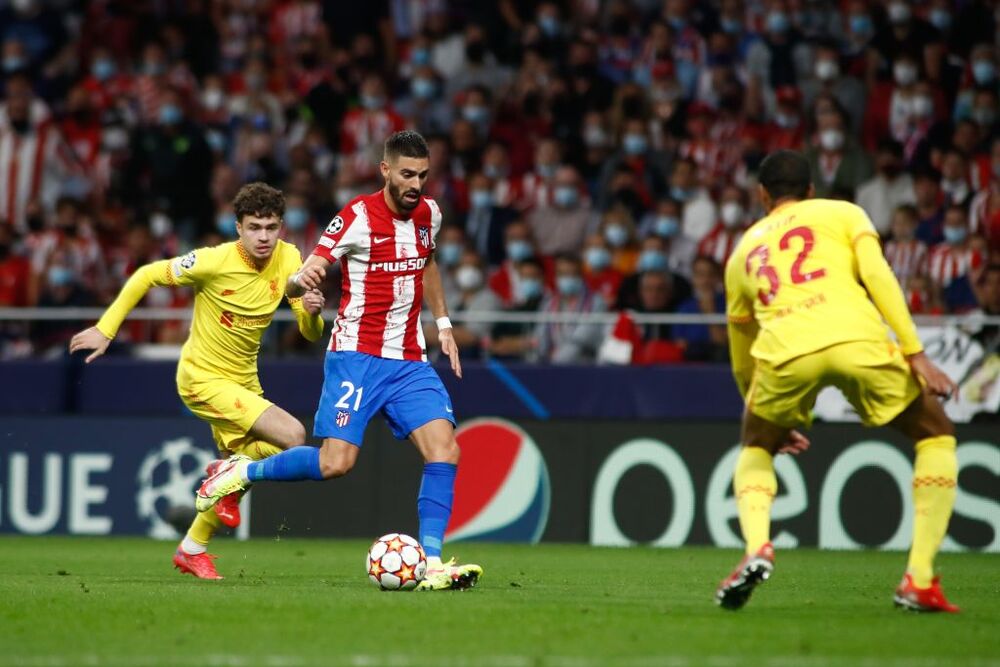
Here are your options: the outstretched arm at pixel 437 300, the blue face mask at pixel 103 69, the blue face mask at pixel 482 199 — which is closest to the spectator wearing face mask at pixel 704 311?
the blue face mask at pixel 482 199

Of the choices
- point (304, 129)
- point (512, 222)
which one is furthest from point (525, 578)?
point (304, 129)

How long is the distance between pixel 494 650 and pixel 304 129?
13.7 m

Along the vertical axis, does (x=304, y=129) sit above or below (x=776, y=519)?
above

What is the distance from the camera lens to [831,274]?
7.70 m

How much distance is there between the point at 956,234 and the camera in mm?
15266

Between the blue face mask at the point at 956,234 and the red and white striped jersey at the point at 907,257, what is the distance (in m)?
0.24

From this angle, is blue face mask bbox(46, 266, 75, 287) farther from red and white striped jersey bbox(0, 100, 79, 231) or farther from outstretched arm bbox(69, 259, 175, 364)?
outstretched arm bbox(69, 259, 175, 364)

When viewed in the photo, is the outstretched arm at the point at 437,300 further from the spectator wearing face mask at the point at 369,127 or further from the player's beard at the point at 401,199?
the spectator wearing face mask at the point at 369,127

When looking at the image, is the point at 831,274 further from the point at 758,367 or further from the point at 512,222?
the point at 512,222

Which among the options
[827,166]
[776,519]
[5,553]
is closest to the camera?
[5,553]

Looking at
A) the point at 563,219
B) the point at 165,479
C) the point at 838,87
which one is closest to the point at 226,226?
the point at 563,219

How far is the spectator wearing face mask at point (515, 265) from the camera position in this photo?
53.9 feet

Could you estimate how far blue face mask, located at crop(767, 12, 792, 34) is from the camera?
18000 mm

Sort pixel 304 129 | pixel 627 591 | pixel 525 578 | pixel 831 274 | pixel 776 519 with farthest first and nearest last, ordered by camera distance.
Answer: pixel 304 129 → pixel 776 519 → pixel 525 578 → pixel 627 591 → pixel 831 274
